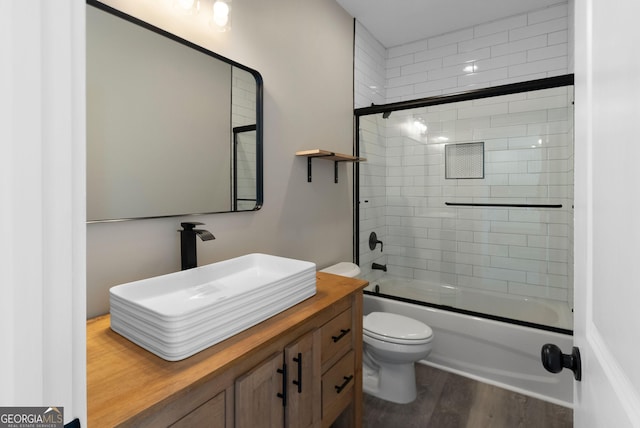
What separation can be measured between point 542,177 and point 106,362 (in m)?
2.73

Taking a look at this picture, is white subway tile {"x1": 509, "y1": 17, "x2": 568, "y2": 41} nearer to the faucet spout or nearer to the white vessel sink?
the white vessel sink

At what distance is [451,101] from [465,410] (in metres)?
2.02

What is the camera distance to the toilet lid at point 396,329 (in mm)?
1866

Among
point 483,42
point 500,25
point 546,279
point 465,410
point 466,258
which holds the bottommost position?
point 465,410

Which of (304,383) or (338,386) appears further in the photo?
(338,386)

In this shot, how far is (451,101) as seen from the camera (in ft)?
7.80

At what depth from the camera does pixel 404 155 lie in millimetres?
2883

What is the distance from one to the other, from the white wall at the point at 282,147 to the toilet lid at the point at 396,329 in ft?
1.76

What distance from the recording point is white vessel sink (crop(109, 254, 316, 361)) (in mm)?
876

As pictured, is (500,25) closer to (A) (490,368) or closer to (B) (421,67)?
(B) (421,67)

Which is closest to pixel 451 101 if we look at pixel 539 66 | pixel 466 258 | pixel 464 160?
pixel 464 160

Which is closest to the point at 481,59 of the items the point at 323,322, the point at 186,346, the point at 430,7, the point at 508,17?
the point at 508,17

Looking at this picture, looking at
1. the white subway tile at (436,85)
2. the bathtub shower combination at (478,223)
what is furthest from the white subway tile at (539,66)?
the bathtub shower combination at (478,223)
